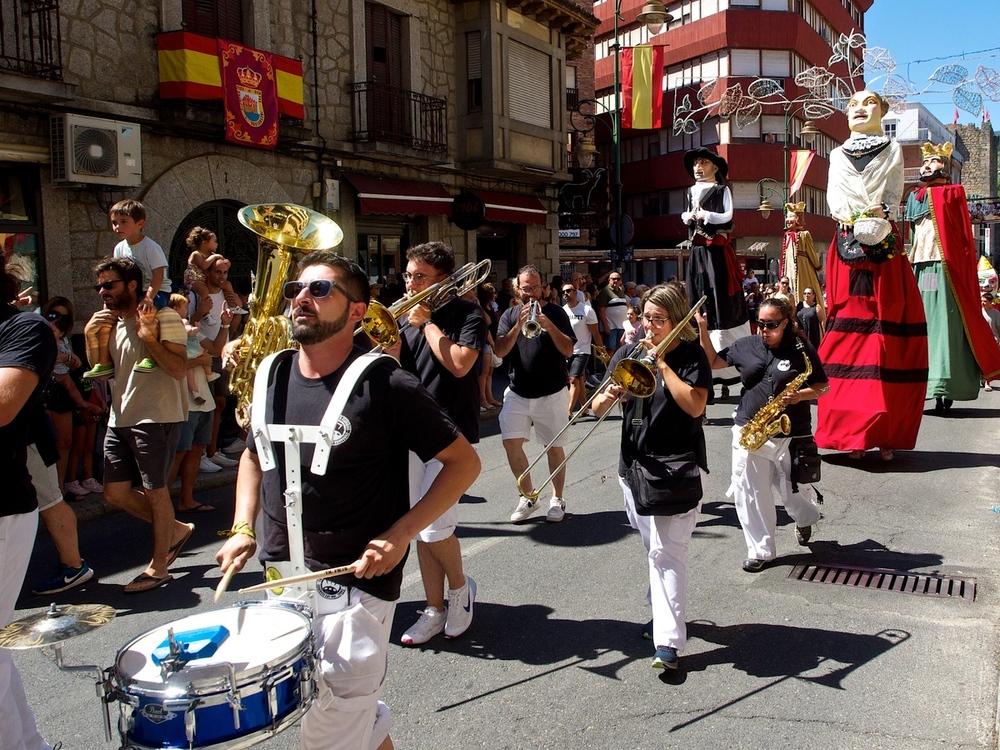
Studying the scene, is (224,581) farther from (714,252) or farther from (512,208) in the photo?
(512,208)

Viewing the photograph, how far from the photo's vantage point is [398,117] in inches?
675

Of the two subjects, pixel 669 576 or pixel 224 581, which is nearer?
pixel 224 581

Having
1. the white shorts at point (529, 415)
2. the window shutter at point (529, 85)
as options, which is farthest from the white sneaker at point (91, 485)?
the window shutter at point (529, 85)

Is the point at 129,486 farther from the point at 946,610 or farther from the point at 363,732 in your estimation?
the point at 946,610

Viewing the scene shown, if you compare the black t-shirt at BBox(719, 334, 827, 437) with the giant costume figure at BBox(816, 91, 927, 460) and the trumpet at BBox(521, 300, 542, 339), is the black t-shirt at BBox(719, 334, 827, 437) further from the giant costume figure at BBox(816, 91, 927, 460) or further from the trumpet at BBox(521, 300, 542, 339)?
the giant costume figure at BBox(816, 91, 927, 460)

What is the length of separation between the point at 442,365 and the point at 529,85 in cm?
1770

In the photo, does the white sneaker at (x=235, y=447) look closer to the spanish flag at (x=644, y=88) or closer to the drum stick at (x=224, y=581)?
the drum stick at (x=224, y=581)

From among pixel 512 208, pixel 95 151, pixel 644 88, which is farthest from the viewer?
pixel 644 88

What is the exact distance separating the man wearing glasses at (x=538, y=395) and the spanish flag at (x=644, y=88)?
18.7 meters

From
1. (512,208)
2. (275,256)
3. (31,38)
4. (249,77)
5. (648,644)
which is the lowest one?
(648,644)

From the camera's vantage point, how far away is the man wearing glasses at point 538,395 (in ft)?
21.8

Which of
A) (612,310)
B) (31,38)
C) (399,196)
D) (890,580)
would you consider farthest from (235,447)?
(399,196)

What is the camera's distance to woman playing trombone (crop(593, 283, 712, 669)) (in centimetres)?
411

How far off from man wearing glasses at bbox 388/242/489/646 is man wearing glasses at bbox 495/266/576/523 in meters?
1.56
